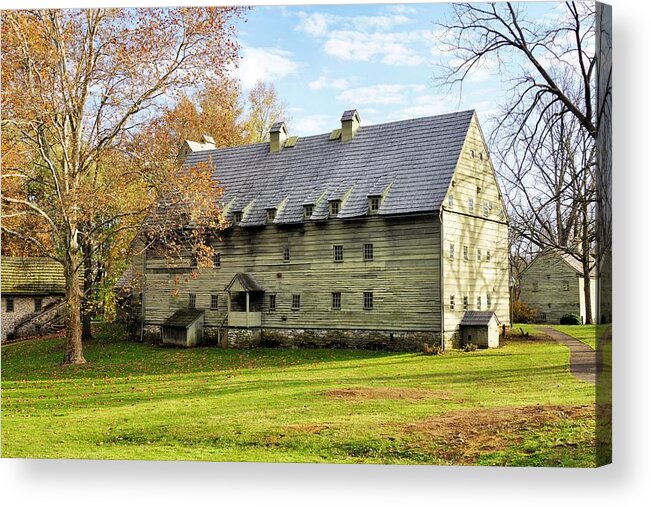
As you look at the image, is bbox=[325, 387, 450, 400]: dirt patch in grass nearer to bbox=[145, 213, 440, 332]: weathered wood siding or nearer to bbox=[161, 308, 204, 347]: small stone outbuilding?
bbox=[145, 213, 440, 332]: weathered wood siding

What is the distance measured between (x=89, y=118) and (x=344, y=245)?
22.3 feet

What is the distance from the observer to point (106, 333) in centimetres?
1659

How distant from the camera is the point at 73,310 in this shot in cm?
1612

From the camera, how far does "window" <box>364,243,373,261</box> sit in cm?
1842

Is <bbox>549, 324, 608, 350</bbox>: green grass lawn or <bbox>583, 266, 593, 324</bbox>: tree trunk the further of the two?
<bbox>583, 266, 593, 324</bbox>: tree trunk

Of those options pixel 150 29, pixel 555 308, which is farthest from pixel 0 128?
pixel 555 308

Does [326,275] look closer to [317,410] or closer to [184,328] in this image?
[184,328]

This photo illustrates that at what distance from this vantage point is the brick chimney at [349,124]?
14059 mm

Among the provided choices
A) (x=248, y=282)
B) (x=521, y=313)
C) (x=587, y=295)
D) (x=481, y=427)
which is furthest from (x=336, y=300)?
(x=587, y=295)

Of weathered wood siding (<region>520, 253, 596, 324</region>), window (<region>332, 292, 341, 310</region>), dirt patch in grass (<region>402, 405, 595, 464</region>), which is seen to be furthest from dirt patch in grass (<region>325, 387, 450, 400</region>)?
window (<region>332, 292, 341, 310</region>)

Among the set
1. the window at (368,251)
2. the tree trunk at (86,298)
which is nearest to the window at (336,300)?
the window at (368,251)

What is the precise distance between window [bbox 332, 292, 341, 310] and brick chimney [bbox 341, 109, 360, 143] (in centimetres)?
358

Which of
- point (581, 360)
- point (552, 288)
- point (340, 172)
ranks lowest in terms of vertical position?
point (581, 360)

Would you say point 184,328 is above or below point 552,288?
below
